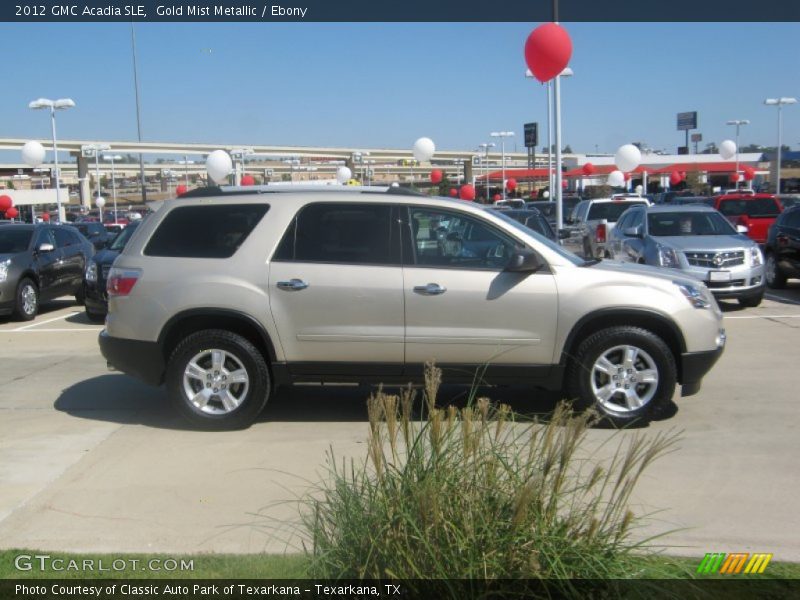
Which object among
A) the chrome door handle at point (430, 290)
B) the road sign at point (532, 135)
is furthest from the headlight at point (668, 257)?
the road sign at point (532, 135)

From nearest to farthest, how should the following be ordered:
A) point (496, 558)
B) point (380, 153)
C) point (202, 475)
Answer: point (496, 558) < point (202, 475) < point (380, 153)

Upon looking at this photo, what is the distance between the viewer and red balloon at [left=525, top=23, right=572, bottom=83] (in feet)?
43.4

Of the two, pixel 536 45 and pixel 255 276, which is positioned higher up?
pixel 536 45

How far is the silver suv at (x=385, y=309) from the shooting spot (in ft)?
22.4

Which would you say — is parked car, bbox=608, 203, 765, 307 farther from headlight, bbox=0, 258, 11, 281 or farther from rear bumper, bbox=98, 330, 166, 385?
headlight, bbox=0, 258, 11, 281

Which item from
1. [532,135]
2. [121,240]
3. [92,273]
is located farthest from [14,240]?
[532,135]

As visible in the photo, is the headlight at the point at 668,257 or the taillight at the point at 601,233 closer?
the headlight at the point at 668,257

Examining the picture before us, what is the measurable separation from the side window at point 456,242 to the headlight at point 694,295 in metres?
1.44

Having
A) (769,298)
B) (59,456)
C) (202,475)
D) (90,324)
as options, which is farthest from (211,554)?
(769,298)

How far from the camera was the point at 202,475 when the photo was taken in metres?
5.91

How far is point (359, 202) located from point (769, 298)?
10.7 meters

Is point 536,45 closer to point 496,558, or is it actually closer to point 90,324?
point 90,324

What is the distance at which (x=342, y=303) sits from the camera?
685 cm

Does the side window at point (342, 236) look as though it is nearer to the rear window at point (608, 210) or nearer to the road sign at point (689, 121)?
the rear window at point (608, 210)
